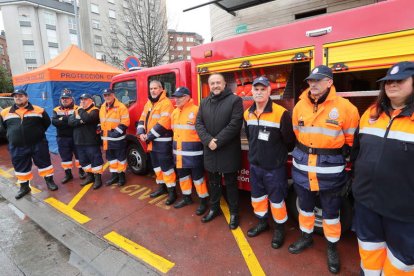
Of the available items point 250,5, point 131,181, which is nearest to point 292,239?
point 131,181

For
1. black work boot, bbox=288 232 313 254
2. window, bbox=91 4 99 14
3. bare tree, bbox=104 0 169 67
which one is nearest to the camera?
black work boot, bbox=288 232 313 254

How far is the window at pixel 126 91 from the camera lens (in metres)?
4.84

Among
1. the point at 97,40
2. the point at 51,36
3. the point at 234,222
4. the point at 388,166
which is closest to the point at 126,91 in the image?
the point at 234,222

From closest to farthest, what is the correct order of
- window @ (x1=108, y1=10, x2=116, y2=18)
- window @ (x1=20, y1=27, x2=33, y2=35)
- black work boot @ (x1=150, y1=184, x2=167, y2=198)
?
black work boot @ (x1=150, y1=184, x2=167, y2=198)
window @ (x1=20, y1=27, x2=33, y2=35)
window @ (x1=108, y1=10, x2=116, y2=18)

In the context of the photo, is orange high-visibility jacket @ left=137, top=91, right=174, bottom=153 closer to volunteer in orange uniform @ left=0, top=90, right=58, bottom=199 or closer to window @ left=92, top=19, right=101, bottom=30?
volunteer in orange uniform @ left=0, top=90, right=58, bottom=199

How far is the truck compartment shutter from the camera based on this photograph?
2035mm

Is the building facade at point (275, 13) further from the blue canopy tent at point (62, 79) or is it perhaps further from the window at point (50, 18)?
the window at point (50, 18)

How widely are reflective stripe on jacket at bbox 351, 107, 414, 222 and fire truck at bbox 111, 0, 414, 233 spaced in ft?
2.13

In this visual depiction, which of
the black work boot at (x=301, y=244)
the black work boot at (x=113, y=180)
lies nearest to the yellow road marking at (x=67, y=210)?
the black work boot at (x=113, y=180)

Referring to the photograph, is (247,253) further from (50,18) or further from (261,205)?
(50,18)

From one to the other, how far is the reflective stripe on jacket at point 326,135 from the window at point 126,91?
341cm

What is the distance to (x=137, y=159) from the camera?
5.17 m

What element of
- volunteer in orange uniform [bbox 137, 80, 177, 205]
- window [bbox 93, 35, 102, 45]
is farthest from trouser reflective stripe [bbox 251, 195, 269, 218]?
window [bbox 93, 35, 102, 45]

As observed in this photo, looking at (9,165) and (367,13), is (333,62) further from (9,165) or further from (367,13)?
(9,165)
